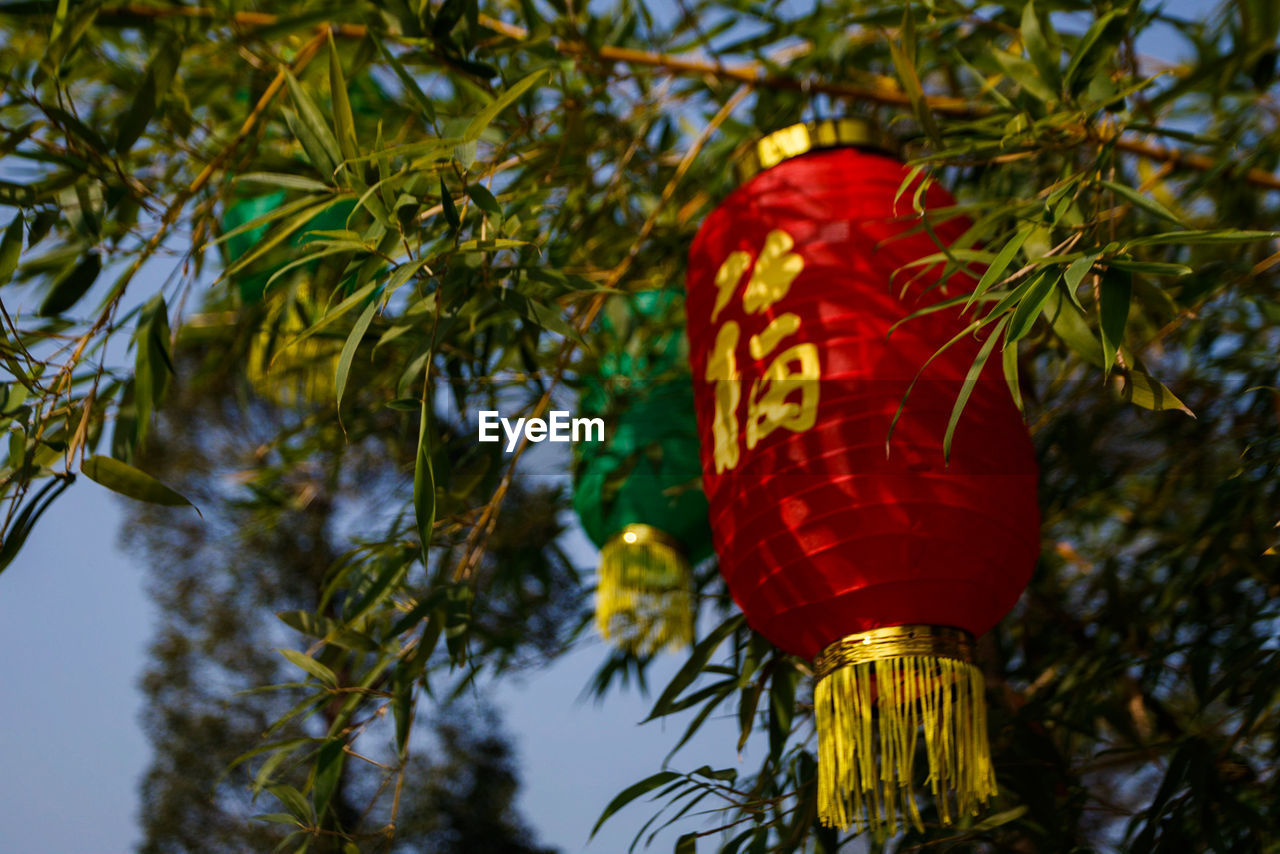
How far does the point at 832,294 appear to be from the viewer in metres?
0.75

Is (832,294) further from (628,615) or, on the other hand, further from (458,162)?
(628,615)

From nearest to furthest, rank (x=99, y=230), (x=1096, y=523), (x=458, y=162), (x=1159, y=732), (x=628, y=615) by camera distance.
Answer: (x=458, y=162) → (x=99, y=230) → (x=628, y=615) → (x=1159, y=732) → (x=1096, y=523)

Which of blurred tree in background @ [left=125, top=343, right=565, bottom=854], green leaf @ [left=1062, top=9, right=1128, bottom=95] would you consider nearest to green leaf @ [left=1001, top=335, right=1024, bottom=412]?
green leaf @ [left=1062, top=9, right=1128, bottom=95]

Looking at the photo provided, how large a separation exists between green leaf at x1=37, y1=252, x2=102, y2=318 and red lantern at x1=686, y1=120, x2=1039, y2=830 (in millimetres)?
567

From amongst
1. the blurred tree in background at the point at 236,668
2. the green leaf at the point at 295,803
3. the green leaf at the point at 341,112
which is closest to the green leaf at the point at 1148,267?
the green leaf at the point at 341,112

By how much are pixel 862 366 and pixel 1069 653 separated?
0.82 meters

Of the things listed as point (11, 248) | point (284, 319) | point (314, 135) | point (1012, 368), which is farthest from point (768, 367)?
point (284, 319)

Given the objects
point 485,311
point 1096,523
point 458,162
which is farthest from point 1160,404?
point 1096,523

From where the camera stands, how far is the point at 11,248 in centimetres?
87

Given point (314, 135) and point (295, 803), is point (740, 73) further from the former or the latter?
point (295, 803)

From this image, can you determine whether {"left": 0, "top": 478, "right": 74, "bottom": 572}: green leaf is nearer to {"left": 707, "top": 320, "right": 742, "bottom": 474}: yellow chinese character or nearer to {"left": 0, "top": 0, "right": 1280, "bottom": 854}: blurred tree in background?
{"left": 0, "top": 0, "right": 1280, "bottom": 854}: blurred tree in background

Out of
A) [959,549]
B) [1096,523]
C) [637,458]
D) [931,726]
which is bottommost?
[931,726]

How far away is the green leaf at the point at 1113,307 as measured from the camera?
0.63 metres

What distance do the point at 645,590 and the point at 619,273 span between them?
1.10 feet
